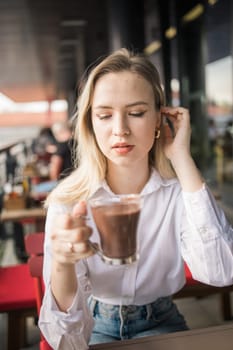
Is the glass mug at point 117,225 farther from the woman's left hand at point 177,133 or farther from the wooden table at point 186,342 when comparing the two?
the woman's left hand at point 177,133

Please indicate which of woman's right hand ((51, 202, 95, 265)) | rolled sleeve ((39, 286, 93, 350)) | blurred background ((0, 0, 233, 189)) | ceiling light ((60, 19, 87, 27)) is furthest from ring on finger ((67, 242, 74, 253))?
ceiling light ((60, 19, 87, 27))

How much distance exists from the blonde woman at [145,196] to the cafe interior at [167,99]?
24 centimetres

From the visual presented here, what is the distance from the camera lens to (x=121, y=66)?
50.0 inches

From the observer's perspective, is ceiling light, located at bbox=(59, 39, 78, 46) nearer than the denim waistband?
No

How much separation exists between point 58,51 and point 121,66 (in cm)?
1109

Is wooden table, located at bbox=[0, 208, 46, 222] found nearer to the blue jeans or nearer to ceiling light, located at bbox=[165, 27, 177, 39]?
the blue jeans

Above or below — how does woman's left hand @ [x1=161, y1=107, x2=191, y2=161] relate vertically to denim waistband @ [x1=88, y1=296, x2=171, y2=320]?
above

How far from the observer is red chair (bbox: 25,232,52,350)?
5.53 ft

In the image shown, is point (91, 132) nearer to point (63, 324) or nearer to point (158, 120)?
point (158, 120)

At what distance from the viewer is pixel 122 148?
120cm

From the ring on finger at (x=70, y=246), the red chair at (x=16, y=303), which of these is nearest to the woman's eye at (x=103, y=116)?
the ring on finger at (x=70, y=246)

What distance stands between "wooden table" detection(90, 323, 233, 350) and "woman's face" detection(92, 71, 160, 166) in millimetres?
500

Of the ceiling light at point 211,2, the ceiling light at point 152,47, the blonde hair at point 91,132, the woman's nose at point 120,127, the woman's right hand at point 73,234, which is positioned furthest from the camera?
the ceiling light at point 152,47

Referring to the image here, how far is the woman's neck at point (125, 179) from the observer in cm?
137
